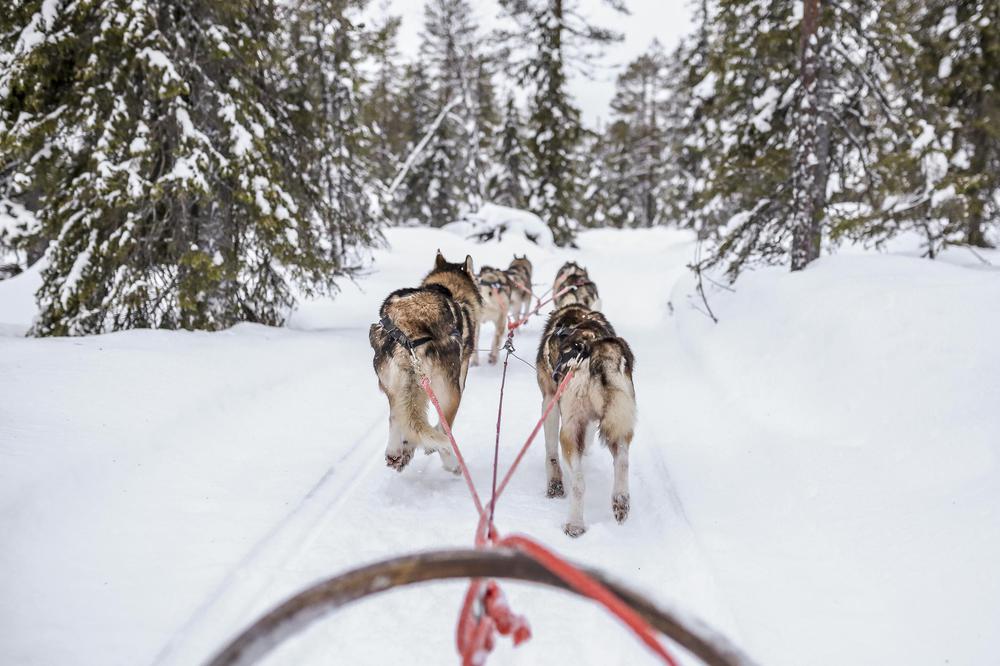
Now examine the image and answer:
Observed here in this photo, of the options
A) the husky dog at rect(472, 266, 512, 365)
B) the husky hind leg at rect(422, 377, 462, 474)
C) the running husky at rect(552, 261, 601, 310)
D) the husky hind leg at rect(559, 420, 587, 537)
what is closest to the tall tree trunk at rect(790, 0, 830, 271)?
the running husky at rect(552, 261, 601, 310)

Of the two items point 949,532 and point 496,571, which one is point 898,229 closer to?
point 949,532

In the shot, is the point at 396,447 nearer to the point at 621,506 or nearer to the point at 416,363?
the point at 416,363

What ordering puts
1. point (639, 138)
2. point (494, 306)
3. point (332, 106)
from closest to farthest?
point (494, 306), point (332, 106), point (639, 138)

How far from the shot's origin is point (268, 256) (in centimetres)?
730

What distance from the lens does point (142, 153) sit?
5.62 meters

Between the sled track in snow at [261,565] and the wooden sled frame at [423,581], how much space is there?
1872mm

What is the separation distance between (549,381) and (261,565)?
7.63 ft

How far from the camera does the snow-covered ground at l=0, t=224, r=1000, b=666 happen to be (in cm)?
238

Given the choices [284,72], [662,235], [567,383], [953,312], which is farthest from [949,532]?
[662,235]

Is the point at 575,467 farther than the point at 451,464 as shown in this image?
No

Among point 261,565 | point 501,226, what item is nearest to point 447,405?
point 261,565

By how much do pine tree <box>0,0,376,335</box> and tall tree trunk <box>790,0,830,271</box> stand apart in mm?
7155

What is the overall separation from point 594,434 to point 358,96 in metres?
11.3

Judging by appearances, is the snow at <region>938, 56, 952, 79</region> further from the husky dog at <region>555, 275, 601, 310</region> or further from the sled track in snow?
the sled track in snow
